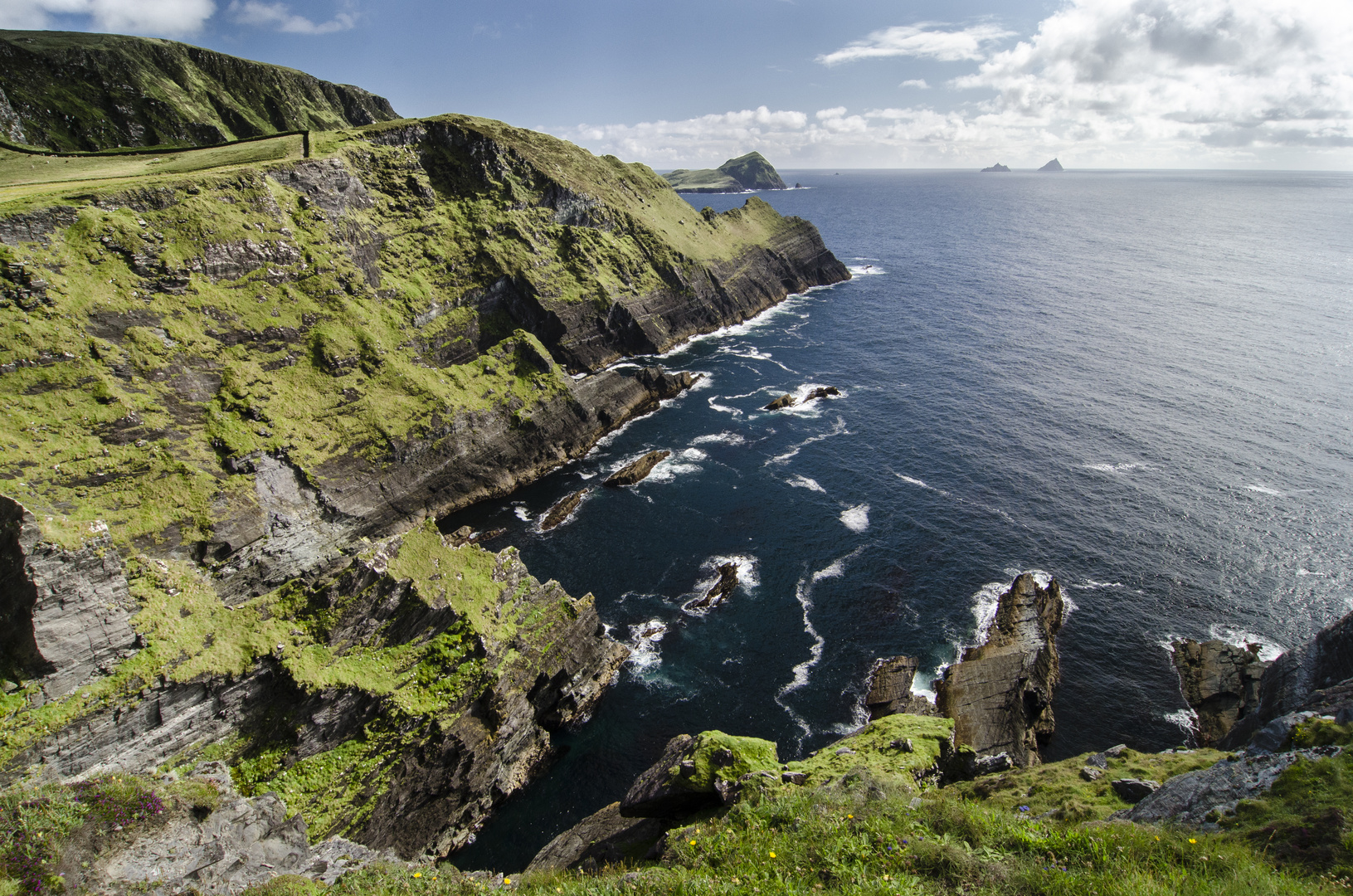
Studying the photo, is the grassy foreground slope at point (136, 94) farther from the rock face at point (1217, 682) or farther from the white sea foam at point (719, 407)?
the rock face at point (1217, 682)

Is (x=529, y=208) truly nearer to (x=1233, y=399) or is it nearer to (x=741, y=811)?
(x=741, y=811)

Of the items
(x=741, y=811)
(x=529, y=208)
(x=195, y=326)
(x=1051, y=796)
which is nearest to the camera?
(x=741, y=811)

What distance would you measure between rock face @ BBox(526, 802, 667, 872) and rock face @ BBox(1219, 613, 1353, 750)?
30.9 metres

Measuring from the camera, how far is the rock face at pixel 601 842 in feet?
87.0

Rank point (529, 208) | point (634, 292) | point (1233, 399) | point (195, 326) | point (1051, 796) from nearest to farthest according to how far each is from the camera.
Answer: point (1051, 796)
point (195, 326)
point (1233, 399)
point (529, 208)
point (634, 292)

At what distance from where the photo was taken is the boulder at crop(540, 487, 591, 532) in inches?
2355

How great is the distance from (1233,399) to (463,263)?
105357 mm

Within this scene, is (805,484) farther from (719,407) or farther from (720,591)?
(719,407)

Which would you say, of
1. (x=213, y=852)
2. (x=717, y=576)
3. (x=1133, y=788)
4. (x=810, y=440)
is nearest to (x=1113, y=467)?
(x=810, y=440)

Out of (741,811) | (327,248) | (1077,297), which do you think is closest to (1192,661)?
(741,811)

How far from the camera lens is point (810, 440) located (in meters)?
74.2

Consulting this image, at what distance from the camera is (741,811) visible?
23062 mm

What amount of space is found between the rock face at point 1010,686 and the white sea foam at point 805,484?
21.8 m

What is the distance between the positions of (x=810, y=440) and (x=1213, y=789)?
179ft
